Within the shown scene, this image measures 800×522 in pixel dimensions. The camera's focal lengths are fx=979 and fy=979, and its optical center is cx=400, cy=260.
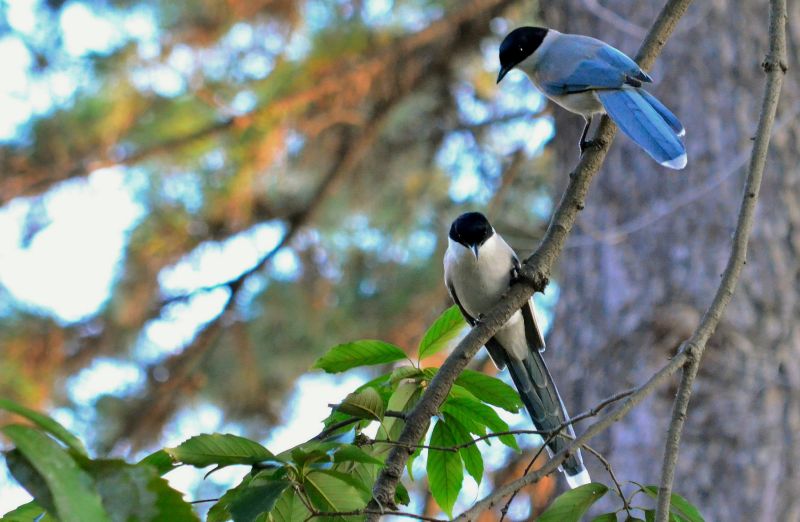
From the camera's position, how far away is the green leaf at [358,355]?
1812mm

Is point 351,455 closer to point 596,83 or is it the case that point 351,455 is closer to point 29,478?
point 29,478

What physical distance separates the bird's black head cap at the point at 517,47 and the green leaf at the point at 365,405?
2006 millimetres

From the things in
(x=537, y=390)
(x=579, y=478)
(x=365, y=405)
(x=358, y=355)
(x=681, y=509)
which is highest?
(x=537, y=390)

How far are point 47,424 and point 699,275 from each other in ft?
11.2

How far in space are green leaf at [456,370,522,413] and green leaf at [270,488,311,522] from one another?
0.43 meters

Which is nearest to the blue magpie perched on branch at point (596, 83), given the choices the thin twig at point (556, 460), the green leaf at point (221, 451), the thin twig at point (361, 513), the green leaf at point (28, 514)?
the thin twig at point (556, 460)

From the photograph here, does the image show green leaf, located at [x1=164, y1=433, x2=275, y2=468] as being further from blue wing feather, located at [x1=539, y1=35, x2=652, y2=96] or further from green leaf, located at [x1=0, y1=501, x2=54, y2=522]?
blue wing feather, located at [x1=539, y1=35, x2=652, y2=96]

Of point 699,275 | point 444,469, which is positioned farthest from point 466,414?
point 699,275

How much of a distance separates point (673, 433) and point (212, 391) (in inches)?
237

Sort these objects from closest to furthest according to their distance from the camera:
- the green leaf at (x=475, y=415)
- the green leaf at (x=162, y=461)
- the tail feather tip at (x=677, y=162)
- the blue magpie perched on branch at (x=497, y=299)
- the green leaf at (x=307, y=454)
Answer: the green leaf at (x=307, y=454) → the green leaf at (x=162, y=461) → the green leaf at (x=475, y=415) → the tail feather tip at (x=677, y=162) → the blue magpie perched on branch at (x=497, y=299)

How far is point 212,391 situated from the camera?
7324 mm

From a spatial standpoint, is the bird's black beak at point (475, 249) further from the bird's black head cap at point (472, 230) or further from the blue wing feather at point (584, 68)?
the blue wing feather at point (584, 68)

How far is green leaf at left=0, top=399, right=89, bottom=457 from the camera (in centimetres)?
95

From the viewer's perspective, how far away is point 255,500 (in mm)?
1310
